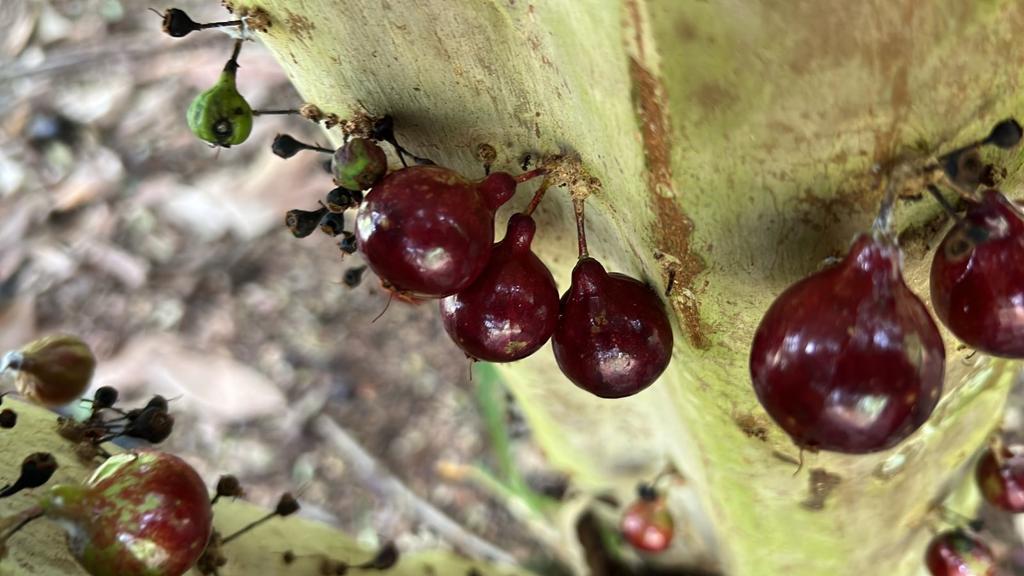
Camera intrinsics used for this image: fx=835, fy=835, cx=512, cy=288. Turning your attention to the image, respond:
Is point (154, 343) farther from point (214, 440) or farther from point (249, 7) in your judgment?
point (249, 7)

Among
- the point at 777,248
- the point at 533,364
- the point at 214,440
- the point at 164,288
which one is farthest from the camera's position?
the point at 164,288

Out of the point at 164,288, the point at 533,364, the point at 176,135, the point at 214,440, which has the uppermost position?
the point at 533,364

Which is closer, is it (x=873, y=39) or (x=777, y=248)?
(x=873, y=39)

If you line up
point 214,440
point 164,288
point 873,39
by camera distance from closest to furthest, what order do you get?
1. point 873,39
2. point 214,440
3. point 164,288

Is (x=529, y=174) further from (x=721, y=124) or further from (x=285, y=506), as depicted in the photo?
(x=285, y=506)

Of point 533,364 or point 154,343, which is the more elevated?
point 533,364

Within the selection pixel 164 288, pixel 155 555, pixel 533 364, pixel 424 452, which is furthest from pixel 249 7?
pixel 164 288
